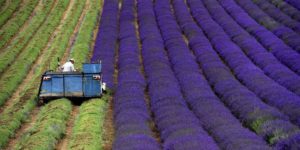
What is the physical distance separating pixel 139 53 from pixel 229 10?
513 inches

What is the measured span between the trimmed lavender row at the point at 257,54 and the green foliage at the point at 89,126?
7.48m

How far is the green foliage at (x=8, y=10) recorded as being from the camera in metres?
41.8

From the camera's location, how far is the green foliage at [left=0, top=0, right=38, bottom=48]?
36.7 meters

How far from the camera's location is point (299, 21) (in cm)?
3547

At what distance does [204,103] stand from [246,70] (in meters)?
5.92

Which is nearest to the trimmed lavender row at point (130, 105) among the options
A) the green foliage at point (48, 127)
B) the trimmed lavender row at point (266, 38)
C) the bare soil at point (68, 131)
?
the bare soil at point (68, 131)

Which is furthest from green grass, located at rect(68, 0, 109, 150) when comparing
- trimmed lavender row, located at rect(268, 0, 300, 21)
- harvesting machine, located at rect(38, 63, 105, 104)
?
trimmed lavender row, located at rect(268, 0, 300, 21)

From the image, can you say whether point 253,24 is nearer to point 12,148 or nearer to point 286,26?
point 286,26

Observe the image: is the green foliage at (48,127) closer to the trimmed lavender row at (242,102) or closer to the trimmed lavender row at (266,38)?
the trimmed lavender row at (242,102)

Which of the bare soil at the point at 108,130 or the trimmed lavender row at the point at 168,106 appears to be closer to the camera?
the trimmed lavender row at the point at 168,106

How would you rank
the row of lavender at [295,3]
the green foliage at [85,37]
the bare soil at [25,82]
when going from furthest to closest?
the row of lavender at [295,3] → the green foliage at [85,37] → the bare soil at [25,82]

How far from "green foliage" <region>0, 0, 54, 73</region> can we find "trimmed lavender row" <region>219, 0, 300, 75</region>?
48.1 ft

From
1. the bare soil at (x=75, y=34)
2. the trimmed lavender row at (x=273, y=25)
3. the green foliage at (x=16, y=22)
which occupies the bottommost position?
the green foliage at (x=16, y=22)

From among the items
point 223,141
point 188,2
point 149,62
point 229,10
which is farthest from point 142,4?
point 223,141
